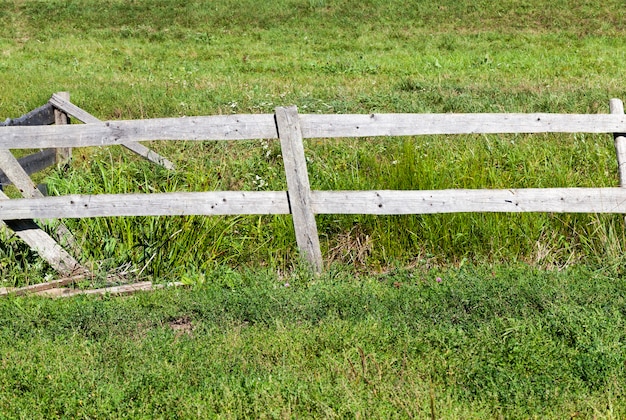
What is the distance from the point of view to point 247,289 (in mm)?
5625

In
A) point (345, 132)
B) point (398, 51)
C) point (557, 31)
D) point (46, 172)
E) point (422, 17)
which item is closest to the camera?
point (345, 132)

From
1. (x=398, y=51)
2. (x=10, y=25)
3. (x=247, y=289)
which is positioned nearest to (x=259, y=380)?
(x=247, y=289)

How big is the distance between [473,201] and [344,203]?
1.03 metres

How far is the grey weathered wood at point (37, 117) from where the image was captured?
28.0ft

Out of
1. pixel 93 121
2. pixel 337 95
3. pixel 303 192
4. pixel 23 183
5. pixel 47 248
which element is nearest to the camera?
pixel 303 192

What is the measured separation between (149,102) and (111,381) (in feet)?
30.9

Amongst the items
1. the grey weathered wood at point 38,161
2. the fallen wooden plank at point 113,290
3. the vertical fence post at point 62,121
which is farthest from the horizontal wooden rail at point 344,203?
the vertical fence post at point 62,121

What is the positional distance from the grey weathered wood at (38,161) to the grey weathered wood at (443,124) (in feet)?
14.8

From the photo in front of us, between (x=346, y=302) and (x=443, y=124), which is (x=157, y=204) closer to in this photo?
(x=346, y=302)

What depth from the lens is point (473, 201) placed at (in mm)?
6008

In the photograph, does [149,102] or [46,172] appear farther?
[149,102]

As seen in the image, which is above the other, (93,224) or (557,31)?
(93,224)

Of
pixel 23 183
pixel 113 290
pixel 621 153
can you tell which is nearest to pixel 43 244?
pixel 23 183

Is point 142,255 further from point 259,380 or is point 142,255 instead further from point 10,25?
point 10,25
